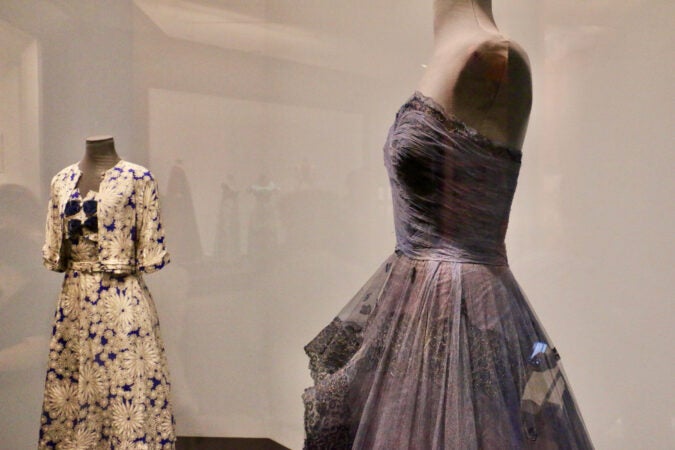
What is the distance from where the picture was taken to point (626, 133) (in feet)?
5.38

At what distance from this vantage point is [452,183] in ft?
3.92

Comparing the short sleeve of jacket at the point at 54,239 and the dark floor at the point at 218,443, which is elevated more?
the short sleeve of jacket at the point at 54,239

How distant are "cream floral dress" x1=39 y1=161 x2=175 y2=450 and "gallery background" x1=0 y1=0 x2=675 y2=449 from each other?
0.62 meters

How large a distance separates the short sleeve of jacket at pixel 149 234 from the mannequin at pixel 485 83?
125 cm

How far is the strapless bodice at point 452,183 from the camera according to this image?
1.18 meters

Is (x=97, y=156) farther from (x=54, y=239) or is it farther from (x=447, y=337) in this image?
(x=447, y=337)

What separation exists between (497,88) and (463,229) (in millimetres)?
259

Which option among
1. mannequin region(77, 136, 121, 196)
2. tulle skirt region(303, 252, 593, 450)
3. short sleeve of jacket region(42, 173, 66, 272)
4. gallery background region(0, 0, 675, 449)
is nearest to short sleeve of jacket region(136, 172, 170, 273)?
mannequin region(77, 136, 121, 196)

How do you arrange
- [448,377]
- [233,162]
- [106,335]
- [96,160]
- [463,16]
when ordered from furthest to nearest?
[233,162]
[96,160]
[106,335]
[463,16]
[448,377]

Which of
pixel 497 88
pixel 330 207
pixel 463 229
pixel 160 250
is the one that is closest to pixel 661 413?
pixel 463 229

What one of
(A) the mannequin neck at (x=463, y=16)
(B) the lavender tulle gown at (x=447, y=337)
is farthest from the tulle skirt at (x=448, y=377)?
(A) the mannequin neck at (x=463, y=16)

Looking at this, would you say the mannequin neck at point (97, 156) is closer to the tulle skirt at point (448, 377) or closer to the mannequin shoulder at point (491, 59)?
the tulle skirt at point (448, 377)

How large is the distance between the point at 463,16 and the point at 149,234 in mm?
1335

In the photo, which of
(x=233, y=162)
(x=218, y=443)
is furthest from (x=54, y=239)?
(x=218, y=443)
